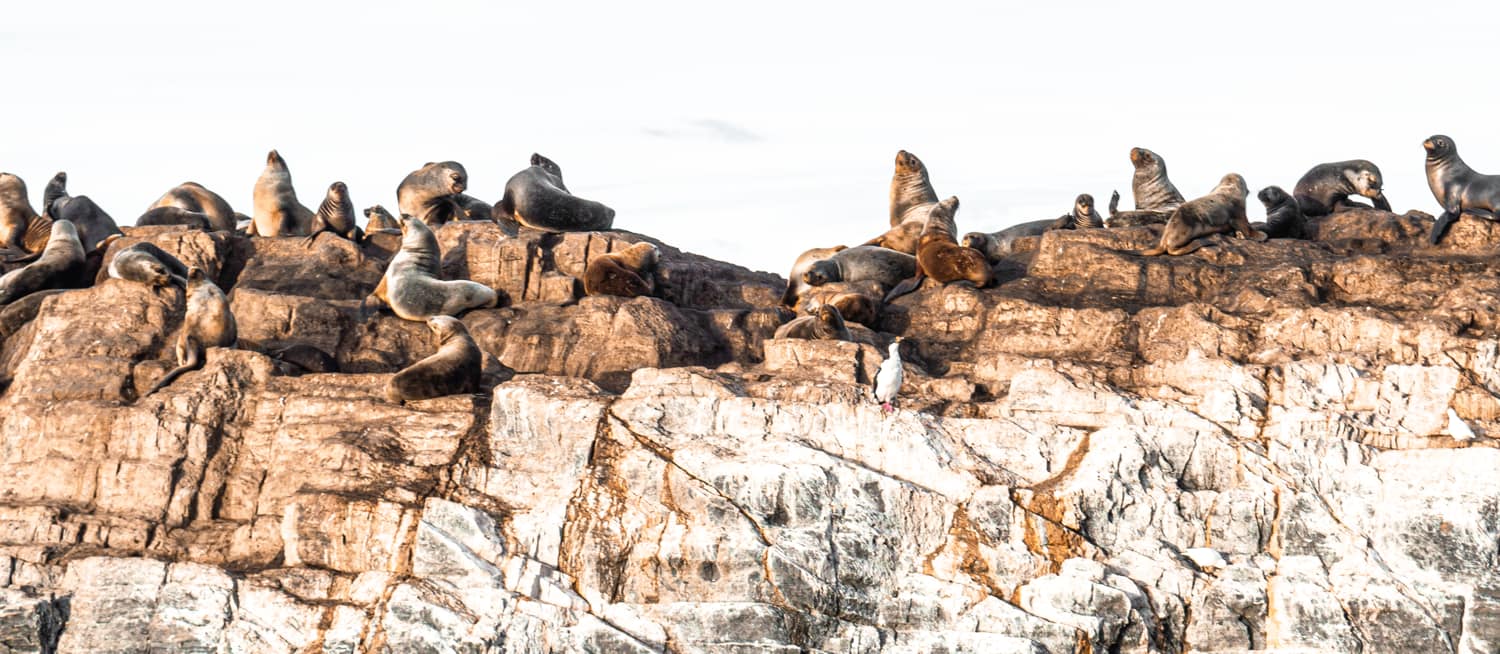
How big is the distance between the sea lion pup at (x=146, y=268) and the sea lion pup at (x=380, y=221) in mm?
3198

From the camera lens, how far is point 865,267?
79.5 ft

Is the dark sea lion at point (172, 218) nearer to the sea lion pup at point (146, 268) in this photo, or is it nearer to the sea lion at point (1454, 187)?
the sea lion pup at point (146, 268)

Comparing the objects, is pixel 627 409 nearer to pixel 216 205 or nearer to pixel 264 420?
pixel 264 420

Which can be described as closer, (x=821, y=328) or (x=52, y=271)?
(x=821, y=328)

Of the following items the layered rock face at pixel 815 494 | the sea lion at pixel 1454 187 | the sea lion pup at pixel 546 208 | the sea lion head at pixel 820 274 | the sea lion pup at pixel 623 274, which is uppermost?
the sea lion at pixel 1454 187

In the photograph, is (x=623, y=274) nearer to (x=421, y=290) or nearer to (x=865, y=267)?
(x=421, y=290)

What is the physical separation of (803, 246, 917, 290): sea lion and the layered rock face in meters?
3.22

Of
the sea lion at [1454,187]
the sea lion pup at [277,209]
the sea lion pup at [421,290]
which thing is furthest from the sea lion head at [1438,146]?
the sea lion pup at [277,209]

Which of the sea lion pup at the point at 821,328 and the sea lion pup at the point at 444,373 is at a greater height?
the sea lion pup at the point at 821,328

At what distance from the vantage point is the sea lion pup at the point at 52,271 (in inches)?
920

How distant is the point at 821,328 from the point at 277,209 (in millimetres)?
8815

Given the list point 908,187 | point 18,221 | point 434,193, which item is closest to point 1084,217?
point 908,187

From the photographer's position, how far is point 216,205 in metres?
29.3

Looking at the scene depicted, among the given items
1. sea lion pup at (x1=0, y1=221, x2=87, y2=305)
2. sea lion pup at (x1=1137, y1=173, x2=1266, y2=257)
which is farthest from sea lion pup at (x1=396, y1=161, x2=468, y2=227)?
sea lion pup at (x1=1137, y1=173, x2=1266, y2=257)
